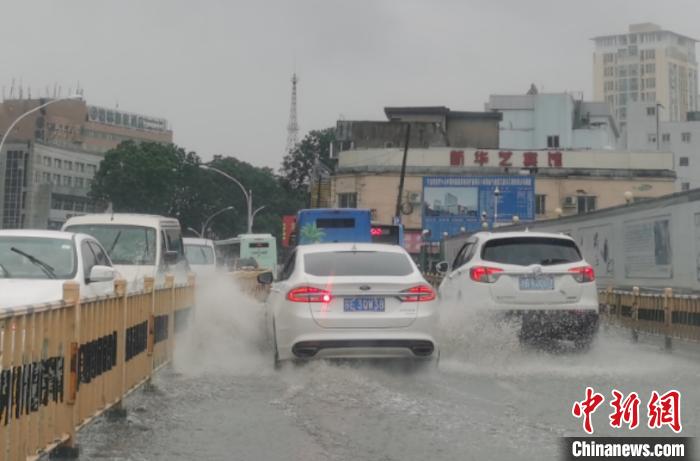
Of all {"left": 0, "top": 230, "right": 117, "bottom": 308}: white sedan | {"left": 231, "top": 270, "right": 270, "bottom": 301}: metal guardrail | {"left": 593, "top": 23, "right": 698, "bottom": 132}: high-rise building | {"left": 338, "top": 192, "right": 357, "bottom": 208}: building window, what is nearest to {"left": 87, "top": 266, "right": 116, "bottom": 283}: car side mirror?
{"left": 0, "top": 230, "right": 117, "bottom": 308}: white sedan

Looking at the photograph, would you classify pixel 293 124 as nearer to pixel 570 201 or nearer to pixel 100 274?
pixel 570 201

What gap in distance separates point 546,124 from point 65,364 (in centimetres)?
8310

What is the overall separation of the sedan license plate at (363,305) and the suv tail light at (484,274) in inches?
126

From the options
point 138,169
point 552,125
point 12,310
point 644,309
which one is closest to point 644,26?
point 552,125

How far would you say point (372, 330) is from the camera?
10477 millimetres

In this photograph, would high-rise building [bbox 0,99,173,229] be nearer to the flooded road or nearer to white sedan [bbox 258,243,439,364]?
the flooded road

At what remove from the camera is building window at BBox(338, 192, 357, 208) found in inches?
2985

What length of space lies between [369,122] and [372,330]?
74335mm

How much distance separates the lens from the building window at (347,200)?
75812 millimetres

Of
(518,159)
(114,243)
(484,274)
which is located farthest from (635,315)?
(518,159)

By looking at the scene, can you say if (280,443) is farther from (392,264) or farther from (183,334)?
(183,334)

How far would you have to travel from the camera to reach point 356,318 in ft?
34.4

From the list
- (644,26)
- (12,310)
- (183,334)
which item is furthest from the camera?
(644,26)

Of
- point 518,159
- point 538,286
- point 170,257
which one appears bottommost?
point 538,286
